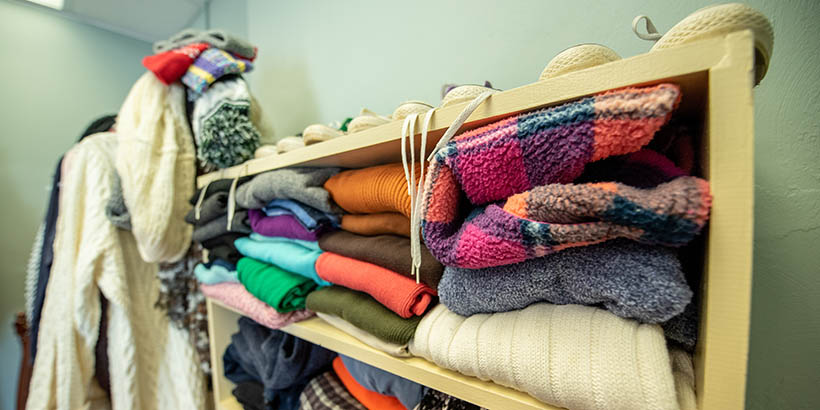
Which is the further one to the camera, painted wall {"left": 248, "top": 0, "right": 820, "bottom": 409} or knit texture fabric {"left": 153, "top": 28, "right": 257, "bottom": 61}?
knit texture fabric {"left": 153, "top": 28, "right": 257, "bottom": 61}

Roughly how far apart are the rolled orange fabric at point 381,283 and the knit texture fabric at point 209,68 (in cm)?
54

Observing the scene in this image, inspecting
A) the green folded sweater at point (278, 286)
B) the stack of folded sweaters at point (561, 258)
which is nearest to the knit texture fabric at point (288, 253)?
the green folded sweater at point (278, 286)

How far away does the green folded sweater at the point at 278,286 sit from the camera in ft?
1.58

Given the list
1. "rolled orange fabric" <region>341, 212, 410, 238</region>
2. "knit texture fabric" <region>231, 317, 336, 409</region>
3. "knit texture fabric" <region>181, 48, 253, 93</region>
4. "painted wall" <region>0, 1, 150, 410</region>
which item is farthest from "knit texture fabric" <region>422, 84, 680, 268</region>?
"painted wall" <region>0, 1, 150, 410</region>

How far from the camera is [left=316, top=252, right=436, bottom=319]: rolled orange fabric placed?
1.16 ft

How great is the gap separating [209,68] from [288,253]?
1.64 feet

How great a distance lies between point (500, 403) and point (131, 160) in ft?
2.94

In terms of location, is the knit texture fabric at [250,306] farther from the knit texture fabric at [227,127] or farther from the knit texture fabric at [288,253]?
the knit texture fabric at [227,127]

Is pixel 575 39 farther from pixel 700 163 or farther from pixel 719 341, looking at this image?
pixel 719 341

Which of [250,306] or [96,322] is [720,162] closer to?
[250,306]

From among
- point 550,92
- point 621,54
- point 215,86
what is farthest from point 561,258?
point 215,86

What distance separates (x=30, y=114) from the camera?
3.60 ft

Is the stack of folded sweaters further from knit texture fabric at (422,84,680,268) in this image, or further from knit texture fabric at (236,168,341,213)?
knit texture fabric at (236,168,341,213)

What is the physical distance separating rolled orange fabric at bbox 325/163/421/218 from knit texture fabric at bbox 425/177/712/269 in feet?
0.35
